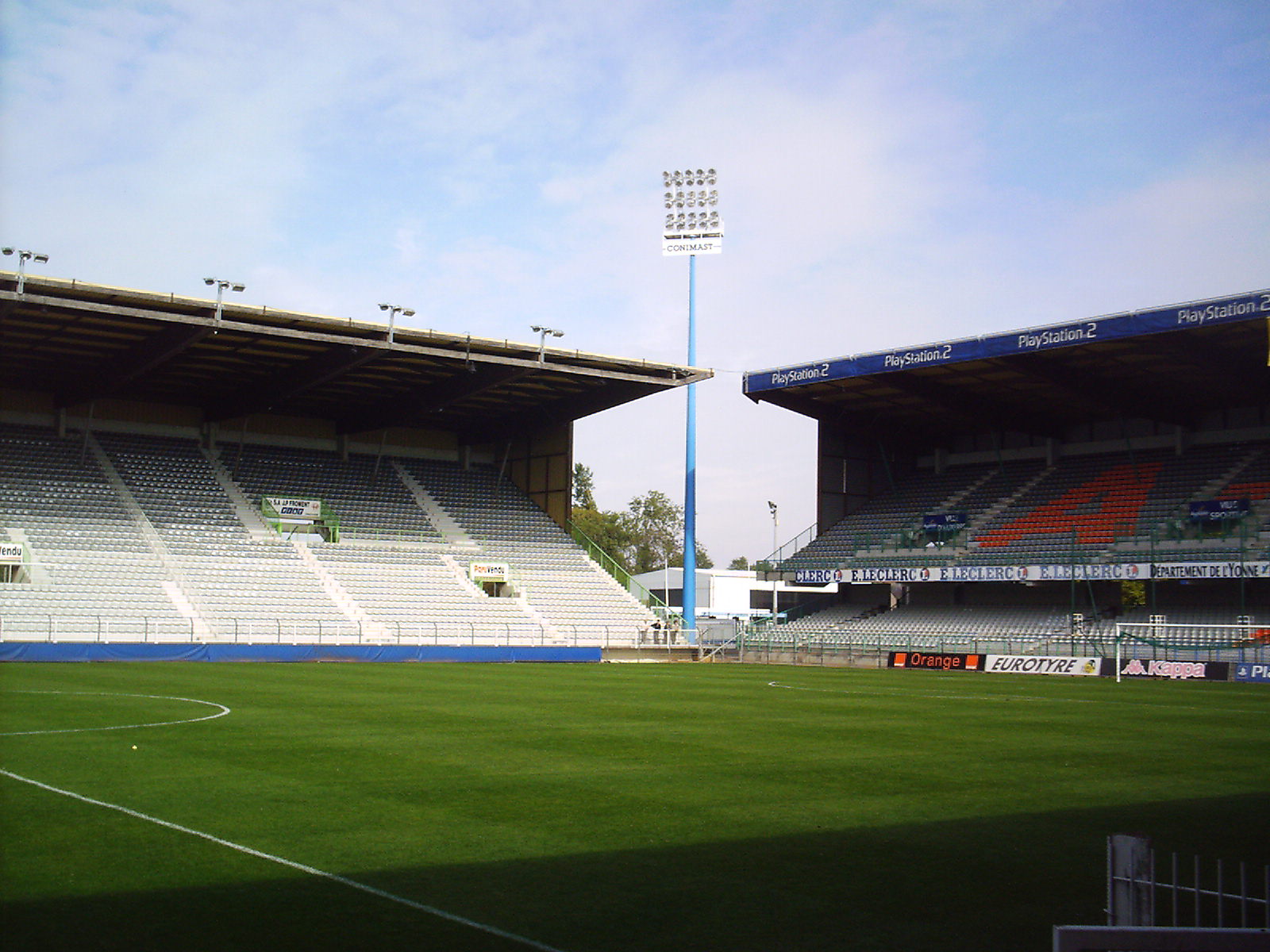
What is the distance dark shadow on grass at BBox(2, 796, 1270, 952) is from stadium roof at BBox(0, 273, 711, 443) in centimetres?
3434

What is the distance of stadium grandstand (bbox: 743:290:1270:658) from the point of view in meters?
44.1

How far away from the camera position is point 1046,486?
5572 centimetres

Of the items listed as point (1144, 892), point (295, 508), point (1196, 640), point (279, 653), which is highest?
point (295, 508)

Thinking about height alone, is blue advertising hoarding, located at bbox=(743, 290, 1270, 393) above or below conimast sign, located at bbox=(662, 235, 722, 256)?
below

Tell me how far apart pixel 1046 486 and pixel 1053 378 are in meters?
8.65

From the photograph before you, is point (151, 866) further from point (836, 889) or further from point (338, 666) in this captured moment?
point (338, 666)

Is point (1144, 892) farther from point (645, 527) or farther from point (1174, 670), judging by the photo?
point (645, 527)

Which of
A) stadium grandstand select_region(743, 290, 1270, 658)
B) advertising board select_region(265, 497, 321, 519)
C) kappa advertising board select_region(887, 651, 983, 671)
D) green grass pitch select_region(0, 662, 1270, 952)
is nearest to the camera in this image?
green grass pitch select_region(0, 662, 1270, 952)

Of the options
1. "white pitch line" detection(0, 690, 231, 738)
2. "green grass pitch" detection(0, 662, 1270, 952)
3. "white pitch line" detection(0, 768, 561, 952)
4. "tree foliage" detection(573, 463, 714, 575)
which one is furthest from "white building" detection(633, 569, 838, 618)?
"white pitch line" detection(0, 768, 561, 952)

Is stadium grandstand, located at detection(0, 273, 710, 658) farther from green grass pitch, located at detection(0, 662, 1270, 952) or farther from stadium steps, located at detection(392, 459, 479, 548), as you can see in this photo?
green grass pitch, located at detection(0, 662, 1270, 952)

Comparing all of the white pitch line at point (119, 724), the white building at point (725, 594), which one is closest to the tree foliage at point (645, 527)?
the white building at point (725, 594)

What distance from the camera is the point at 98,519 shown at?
46.3m

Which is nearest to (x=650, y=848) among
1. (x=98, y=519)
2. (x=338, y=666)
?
(x=338, y=666)

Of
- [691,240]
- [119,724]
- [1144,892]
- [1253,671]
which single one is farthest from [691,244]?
[1144,892]
